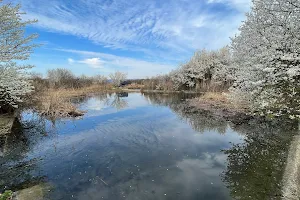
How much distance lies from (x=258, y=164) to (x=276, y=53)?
3.36 meters

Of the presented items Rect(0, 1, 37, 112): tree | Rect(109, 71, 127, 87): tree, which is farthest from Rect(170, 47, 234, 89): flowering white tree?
Rect(0, 1, 37, 112): tree

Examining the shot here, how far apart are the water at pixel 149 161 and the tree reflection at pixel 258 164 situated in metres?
0.02

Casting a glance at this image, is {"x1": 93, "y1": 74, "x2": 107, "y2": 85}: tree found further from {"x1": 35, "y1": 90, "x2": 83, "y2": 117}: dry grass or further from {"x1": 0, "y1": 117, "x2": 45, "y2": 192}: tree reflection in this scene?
{"x1": 0, "y1": 117, "x2": 45, "y2": 192}: tree reflection

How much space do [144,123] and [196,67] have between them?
81.7 ft

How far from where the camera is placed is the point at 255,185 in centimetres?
505

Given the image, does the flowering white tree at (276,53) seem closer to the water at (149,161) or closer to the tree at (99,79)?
Result: the water at (149,161)

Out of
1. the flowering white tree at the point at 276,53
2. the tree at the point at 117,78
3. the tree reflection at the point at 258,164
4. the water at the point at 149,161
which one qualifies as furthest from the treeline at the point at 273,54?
the tree at the point at 117,78

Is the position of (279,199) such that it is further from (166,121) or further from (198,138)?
(166,121)

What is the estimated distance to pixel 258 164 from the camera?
6.26m

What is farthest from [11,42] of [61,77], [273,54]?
[61,77]

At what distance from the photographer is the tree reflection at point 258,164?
4.86 m

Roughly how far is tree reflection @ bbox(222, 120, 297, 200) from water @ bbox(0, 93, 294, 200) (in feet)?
0.07

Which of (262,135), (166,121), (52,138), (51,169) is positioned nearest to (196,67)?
(166,121)

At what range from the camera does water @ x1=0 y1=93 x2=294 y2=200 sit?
5039 mm
